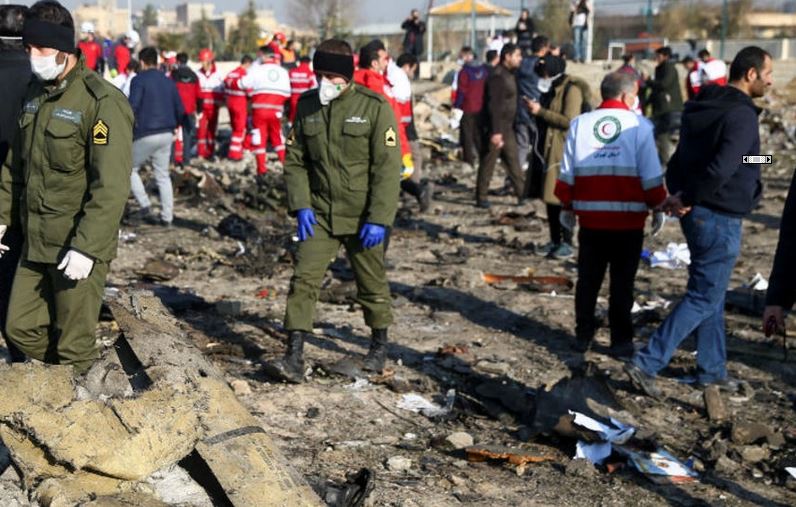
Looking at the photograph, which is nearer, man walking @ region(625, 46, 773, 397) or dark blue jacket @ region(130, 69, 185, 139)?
man walking @ region(625, 46, 773, 397)

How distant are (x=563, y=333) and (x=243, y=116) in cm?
942

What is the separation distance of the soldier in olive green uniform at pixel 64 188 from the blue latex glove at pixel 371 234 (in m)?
1.75

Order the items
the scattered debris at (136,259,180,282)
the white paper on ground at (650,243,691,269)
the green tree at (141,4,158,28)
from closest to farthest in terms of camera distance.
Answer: the scattered debris at (136,259,180,282) < the white paper on ground at (650,243,691,269) < the green tree at (141,4,158,28)

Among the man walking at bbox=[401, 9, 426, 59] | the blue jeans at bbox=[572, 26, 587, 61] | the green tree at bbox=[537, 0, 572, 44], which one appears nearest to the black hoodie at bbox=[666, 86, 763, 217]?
the man walking at bbox=[401, 9, 426, 59]

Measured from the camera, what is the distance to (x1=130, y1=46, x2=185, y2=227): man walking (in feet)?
35.6

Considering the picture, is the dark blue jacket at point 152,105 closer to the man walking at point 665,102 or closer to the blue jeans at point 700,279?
the blue jeans at point 700,279

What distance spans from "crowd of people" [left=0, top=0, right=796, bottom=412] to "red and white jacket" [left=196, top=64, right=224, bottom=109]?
8031 mm

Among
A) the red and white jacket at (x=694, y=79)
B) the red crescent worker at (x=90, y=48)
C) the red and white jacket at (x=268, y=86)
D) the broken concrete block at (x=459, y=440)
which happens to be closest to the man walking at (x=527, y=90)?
the red and white jacket at (x=268, y=86)

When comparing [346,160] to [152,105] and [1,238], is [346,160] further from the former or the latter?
[152,105]

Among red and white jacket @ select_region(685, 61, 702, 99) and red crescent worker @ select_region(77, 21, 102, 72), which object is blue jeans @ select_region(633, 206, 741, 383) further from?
red and white jacket @ select_region(685, 61, 702, 99)

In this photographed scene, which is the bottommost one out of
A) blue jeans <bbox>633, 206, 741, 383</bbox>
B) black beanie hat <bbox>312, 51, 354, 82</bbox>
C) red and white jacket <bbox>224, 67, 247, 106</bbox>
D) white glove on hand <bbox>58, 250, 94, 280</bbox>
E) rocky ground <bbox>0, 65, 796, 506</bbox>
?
rocky ground <bbox>0, 65, 796, 506</bbox>

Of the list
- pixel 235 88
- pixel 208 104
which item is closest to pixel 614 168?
pixel 235 88

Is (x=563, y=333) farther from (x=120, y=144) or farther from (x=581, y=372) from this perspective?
(x=120, y=144)

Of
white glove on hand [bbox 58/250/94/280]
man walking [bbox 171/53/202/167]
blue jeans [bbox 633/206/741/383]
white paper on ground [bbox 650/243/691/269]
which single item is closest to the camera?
white glove on hand [bbox 58/250/94/280]
